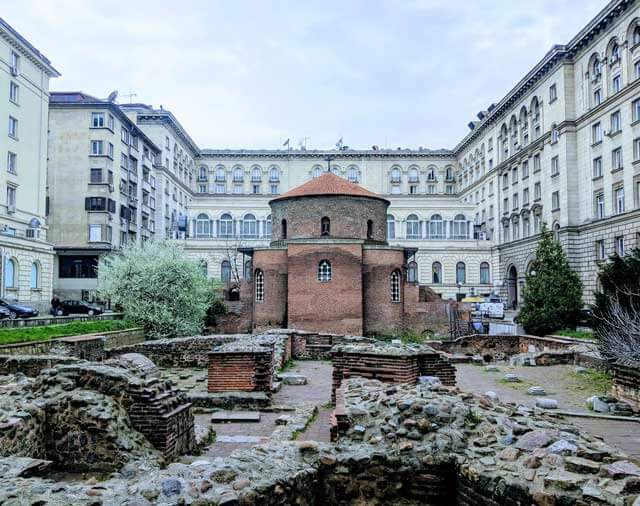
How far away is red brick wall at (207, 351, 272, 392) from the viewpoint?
43.0 ft

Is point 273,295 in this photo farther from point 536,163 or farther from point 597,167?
Answer: point 536,163

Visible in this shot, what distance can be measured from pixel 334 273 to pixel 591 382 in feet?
58.2

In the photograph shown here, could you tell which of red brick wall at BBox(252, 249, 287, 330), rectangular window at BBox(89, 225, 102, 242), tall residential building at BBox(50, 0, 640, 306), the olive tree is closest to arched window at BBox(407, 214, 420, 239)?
tall residential building at BBox(50, 0, 640, 306)

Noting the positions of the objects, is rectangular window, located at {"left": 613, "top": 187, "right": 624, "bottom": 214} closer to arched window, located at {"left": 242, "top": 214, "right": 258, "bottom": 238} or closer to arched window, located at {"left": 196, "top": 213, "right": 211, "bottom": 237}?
arched window, located at {"left": 242, "top": 214, "right": 258, "bottom": 238}

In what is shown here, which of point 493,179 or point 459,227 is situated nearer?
point 493,179

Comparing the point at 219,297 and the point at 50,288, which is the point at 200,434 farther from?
the point at 50,288

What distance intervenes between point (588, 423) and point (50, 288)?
35.3m

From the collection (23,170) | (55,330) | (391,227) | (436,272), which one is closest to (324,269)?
(55,330)

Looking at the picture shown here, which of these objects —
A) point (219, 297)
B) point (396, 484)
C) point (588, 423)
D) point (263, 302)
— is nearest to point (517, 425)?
point (396, 484)

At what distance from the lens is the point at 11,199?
119 feet

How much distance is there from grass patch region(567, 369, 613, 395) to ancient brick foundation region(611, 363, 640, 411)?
1907mm

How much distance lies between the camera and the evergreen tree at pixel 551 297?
97.7 ft

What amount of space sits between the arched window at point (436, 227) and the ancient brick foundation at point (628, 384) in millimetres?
49766

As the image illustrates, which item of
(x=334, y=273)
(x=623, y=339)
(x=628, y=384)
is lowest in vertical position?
(x=628, y=384)
